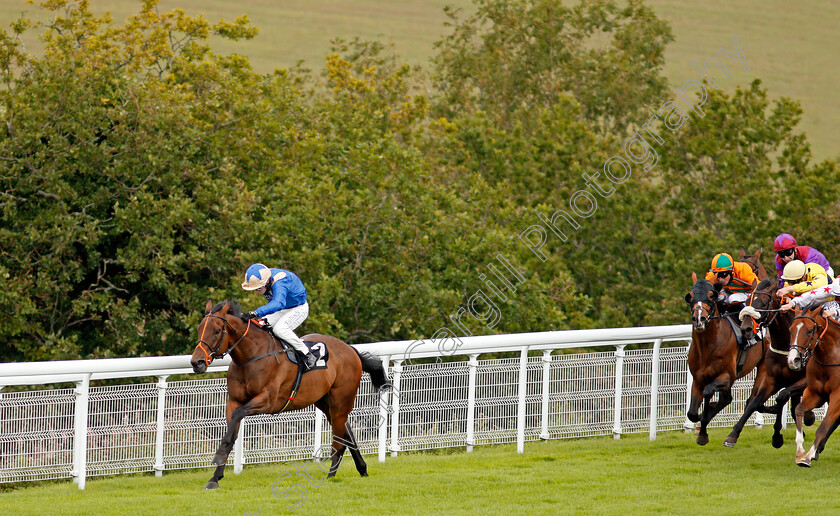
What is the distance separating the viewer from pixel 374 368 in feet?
26.2

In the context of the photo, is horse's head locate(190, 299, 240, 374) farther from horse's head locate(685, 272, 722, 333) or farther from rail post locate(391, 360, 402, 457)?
horse's head locate(685, 272, 722, 333)

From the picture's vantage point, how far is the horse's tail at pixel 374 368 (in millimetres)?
7988

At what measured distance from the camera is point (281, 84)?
20.5 metres

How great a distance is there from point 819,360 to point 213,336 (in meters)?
4.52

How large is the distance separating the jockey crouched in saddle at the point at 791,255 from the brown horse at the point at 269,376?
3.69 m

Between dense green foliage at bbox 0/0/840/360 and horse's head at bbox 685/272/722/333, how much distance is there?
6.92m

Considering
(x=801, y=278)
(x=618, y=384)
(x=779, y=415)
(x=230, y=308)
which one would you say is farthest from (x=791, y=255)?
(x=230, y=308)

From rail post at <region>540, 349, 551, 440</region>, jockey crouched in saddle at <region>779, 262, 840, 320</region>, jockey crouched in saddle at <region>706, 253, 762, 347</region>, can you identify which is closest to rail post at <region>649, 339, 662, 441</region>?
jockey crouched in saddle at <region>706, 253, 762, 347</region>

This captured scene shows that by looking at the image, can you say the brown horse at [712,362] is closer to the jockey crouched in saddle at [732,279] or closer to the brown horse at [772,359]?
the jockey crouched in saddle at [732,279]

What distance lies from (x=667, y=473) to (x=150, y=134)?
10154mm

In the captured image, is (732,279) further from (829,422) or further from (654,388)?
(829,422)

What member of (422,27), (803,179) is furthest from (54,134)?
(422,27)

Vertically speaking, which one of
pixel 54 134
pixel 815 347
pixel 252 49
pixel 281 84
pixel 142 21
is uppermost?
pixel 252 49

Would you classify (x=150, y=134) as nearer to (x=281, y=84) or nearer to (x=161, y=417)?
(x=281, y=84)
